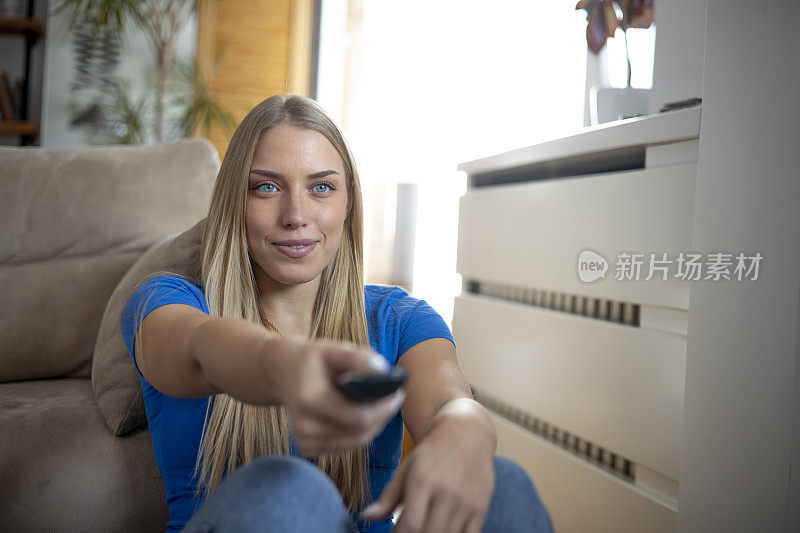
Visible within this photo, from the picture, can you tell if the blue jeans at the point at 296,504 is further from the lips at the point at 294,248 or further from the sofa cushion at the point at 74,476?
the sofa cushion at the point at 74,476

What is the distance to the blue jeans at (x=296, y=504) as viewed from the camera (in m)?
0.69

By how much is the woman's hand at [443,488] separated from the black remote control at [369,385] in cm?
17

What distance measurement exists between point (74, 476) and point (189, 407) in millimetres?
253

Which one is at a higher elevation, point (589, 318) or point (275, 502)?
point (589, 318)

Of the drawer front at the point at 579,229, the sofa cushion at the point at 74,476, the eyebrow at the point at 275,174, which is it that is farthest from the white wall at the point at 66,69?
the eyebrow at the point at 275,174

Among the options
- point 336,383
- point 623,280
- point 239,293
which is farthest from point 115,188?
point 336,383

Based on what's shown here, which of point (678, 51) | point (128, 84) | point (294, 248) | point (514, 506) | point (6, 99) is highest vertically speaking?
point (128, 84)

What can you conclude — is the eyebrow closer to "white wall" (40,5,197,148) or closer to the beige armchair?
the beige armchair

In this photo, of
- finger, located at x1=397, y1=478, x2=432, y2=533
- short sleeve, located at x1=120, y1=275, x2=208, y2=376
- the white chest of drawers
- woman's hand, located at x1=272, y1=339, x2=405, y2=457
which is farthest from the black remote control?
the white chest of drawers

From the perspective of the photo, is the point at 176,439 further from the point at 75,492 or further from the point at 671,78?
the point at 671,78

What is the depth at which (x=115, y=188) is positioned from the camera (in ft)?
5.37

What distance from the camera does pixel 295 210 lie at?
3.37ft

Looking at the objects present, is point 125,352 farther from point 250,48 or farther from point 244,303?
point 250,48

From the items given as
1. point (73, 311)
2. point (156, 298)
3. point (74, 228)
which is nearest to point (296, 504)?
point (156, 298)
